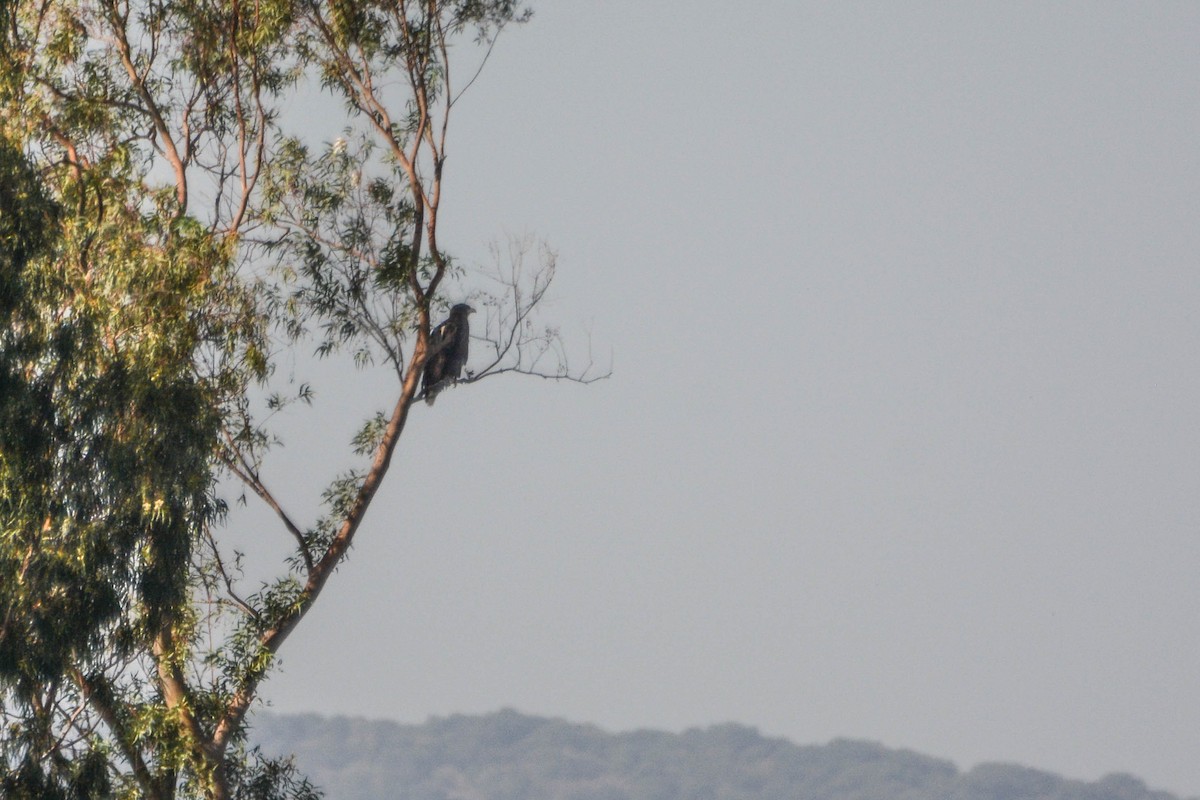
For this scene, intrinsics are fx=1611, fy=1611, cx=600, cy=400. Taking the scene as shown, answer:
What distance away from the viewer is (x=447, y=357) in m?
8.64

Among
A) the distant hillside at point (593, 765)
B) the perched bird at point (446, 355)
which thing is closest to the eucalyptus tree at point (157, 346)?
the perched bird at point (446, 355)

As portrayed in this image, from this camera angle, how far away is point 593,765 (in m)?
85.2

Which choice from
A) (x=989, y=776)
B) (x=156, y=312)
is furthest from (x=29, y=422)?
(x=989, y=776)

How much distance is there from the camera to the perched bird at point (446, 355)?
339 inches

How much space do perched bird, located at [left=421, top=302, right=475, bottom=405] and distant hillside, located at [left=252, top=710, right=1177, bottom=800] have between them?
224ft

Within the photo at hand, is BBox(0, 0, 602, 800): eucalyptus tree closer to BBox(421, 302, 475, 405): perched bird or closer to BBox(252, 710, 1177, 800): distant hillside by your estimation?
BBox(421, 302, 475, 405): perched bird

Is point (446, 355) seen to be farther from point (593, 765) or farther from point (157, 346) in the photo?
point (593, 765)

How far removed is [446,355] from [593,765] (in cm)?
7907

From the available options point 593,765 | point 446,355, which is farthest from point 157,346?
point 593,765

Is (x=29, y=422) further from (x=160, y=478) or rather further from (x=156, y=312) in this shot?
(x=156, y=312)

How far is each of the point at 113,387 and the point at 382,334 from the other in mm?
2520

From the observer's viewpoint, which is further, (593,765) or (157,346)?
(593,765)

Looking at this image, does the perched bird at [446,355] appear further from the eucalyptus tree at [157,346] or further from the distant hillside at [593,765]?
the distant hillside at [593,765]

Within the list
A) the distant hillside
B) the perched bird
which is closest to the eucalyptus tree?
the perched bird
